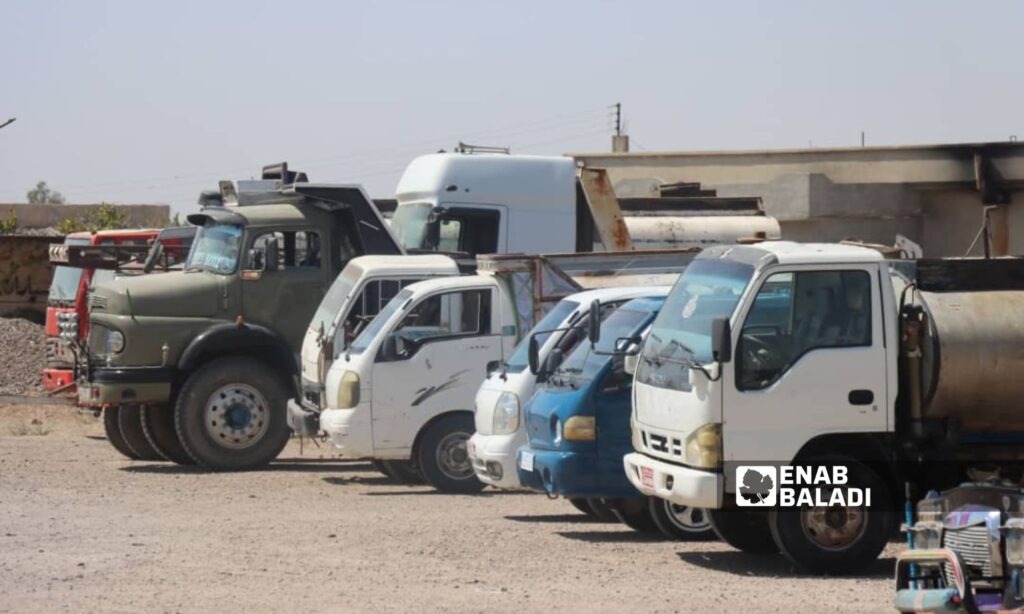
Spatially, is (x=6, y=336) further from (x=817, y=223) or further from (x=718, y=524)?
(x=718, y=524)

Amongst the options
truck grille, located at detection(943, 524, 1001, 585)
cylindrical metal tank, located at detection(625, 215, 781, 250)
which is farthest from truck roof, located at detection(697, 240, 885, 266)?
cylindrical metal tank, located at detection(625, 215, 781, 250)

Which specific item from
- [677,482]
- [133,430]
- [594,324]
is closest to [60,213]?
[133,430]

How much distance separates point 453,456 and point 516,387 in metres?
2.87

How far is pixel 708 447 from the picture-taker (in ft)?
37.6

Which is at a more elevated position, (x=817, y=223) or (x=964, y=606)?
(x=817, y=223)

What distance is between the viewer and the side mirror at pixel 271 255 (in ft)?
68.3

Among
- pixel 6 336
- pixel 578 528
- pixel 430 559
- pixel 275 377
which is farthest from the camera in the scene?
pixel 6 336

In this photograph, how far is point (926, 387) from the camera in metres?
11.5

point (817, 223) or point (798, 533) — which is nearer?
point (798, 533)

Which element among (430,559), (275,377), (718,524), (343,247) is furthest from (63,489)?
(718,524)

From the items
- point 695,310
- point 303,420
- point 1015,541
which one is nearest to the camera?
point 1015,541

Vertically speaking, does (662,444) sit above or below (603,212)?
below

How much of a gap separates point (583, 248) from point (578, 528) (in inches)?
378

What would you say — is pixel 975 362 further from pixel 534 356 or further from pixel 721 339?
pixel 534 356
